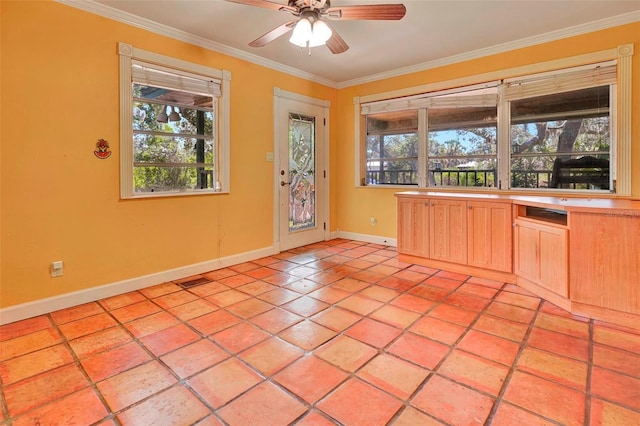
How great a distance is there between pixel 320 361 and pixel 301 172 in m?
3.44


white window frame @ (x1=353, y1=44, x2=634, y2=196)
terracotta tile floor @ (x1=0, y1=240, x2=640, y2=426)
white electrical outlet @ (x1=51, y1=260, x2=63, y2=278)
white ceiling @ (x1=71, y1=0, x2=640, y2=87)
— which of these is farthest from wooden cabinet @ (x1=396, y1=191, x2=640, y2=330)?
white electrical outlet @ (x1=51, y1=260, x2=63, y2=278)

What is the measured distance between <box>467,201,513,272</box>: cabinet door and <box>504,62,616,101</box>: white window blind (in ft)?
4.76

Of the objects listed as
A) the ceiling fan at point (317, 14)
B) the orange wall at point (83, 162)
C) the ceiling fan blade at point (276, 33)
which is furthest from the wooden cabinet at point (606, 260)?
the ceiling fan blade at point (276, 33)

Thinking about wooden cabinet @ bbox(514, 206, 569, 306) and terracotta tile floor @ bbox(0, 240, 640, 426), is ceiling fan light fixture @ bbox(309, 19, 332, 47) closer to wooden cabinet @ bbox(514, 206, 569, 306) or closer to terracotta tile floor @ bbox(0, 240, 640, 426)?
terracotta tile floor @ bbox(0, 240, 640, 426)

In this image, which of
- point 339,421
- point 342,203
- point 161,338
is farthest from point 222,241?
point 339,421

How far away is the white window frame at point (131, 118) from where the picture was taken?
10.2 ft

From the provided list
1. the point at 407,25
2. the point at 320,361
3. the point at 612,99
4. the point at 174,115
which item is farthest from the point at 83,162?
the point at 612,99

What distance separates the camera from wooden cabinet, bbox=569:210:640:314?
2402mm

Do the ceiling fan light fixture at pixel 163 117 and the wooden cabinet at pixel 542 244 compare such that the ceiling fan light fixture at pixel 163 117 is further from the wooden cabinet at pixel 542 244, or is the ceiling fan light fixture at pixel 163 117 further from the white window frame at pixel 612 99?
the white window frame at pixel 612 99

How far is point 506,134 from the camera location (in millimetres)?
3988

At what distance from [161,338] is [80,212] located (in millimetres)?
1472

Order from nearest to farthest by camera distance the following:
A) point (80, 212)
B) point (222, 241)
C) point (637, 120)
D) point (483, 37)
A: point (80, 212) → point (637, 120) → point (483, 37) → point (222, 241)

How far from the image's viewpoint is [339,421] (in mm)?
1520

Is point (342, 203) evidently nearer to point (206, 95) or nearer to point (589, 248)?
point (206, 95)
